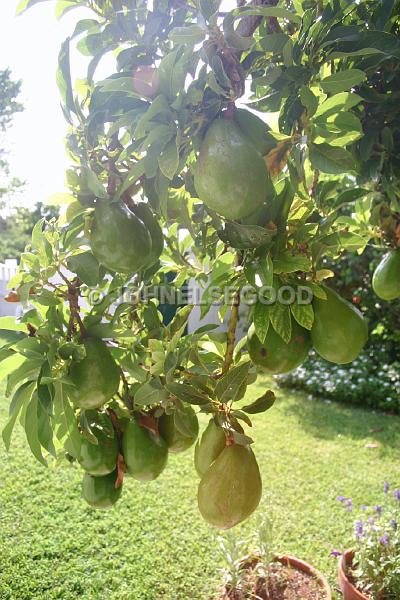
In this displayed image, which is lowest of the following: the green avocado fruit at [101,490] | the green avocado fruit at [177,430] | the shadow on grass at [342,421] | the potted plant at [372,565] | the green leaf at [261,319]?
the shadow on grass at [342,421]

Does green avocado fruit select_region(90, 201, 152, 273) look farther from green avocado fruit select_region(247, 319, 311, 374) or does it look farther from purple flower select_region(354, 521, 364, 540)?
purple flower select_region(354, 521, 364, 540)

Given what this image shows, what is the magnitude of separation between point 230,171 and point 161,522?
308 cm

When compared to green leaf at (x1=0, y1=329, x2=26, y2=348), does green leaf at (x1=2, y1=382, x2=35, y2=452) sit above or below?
below

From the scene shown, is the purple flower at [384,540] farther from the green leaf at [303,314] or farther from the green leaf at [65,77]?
the green leaf at [65,77]

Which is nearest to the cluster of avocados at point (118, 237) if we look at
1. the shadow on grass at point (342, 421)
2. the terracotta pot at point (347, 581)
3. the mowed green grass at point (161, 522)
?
the terracotta pot at point (347, 581)

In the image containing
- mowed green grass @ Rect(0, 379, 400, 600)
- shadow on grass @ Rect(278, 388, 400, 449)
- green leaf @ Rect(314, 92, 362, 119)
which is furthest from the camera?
shadow on grass @ Rect(278, 388, 400, 449)

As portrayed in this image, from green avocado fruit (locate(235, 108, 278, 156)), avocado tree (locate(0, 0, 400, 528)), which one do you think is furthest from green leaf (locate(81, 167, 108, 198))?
green avocado fruit (locate(235, 108, 278, 156))

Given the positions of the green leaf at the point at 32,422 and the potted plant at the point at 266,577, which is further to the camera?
the potted plant at the point at 266,577

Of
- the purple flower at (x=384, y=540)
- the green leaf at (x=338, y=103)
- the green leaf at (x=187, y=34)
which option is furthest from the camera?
the purple flower at (x=384, y=540)

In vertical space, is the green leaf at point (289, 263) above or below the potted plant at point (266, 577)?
above

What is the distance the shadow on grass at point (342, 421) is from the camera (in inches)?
191

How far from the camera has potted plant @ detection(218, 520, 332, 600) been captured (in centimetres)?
233

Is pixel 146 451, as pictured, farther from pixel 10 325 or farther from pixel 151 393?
pixel 10 325

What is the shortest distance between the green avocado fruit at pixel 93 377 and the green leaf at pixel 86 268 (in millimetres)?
103
